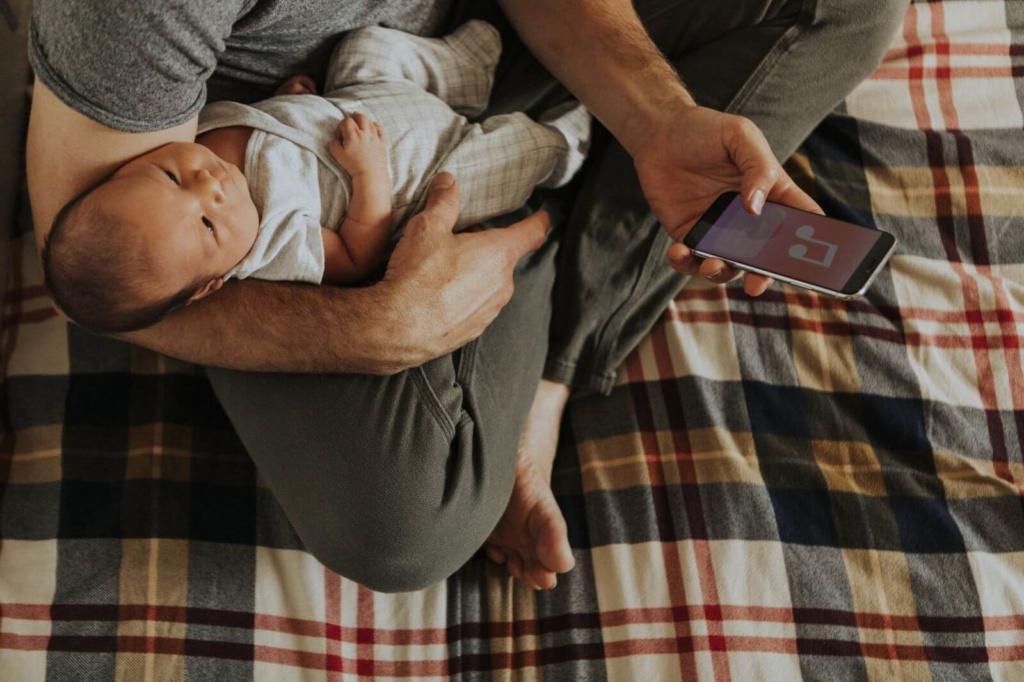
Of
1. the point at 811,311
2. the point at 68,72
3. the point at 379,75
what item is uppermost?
the point at 68,72

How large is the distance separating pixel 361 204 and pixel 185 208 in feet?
0.72

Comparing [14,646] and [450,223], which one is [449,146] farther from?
[14,646]

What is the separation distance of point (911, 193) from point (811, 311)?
9.9 inches

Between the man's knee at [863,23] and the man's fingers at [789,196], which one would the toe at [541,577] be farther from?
the man's knee at [863,23]

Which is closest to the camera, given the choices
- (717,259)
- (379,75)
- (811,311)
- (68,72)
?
(68,72)

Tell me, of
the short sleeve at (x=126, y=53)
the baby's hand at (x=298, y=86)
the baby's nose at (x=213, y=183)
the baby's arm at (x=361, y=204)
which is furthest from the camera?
the baby's hand at (x=298, y=86)

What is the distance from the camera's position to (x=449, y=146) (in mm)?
1229

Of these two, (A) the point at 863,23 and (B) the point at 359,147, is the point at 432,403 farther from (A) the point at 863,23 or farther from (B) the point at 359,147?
(A) the point at 863,23

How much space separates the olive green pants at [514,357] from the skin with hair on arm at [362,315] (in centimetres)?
→ 4

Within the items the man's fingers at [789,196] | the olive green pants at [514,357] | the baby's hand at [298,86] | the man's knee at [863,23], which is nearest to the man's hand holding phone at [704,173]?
the man's fingers at [789,196]

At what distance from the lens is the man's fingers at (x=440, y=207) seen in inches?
46.1

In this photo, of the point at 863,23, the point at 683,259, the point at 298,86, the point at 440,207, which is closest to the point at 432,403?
the point at 440,207

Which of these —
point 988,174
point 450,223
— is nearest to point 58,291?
point 450,223

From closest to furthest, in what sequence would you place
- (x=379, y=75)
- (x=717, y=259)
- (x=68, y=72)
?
(x=68, y=72), (x=717, y=259), (x=379, y=75)
